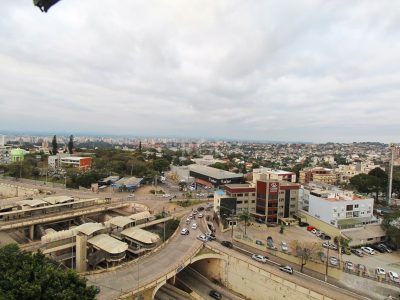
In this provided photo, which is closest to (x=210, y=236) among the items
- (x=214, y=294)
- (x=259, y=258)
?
(x=259, y=258)

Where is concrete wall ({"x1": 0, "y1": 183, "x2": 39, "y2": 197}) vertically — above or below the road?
above

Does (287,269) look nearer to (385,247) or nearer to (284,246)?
(284,246)

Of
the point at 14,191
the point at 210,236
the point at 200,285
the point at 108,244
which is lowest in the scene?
the point at 200,285

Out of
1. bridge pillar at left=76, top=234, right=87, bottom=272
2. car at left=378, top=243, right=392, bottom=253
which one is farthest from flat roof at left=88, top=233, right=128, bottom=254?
car at left=378, top=243, right=392, bottom=253

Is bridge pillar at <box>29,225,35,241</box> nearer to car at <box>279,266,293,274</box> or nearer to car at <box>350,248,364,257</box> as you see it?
car at <box>279,266,293,274</box>

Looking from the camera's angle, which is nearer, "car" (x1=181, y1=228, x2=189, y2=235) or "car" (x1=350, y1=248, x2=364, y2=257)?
"car" (x1=350, y1=248, x2=364, y2=257)
